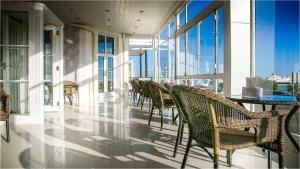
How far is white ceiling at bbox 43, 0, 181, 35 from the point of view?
7256mm

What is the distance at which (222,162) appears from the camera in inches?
96.9

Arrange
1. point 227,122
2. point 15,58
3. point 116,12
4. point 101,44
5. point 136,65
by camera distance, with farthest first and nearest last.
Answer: point 136,65, point 101,44, point 116,12, point 15,58, point 227,122

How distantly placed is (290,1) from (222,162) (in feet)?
10.3

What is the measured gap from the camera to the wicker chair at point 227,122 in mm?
1673

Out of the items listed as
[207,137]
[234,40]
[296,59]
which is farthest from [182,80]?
[207,137]

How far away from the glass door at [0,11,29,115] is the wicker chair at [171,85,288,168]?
4.18 meters

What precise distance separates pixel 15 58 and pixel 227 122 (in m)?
4.71

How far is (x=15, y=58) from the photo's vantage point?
485 centimetres

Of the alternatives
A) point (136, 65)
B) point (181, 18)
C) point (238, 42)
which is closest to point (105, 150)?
point (238, 42)

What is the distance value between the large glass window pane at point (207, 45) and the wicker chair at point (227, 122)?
3.71m

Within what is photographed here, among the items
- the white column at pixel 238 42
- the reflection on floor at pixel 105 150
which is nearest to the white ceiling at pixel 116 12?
the white column at pixel 238 42

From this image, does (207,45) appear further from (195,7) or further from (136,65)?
(136,65)

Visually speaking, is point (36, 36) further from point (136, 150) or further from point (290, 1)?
point (290, 1)

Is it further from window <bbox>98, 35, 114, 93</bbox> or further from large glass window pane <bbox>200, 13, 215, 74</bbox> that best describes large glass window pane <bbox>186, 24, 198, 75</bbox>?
window <bbox>98, 35, 114, 93</bbox>
